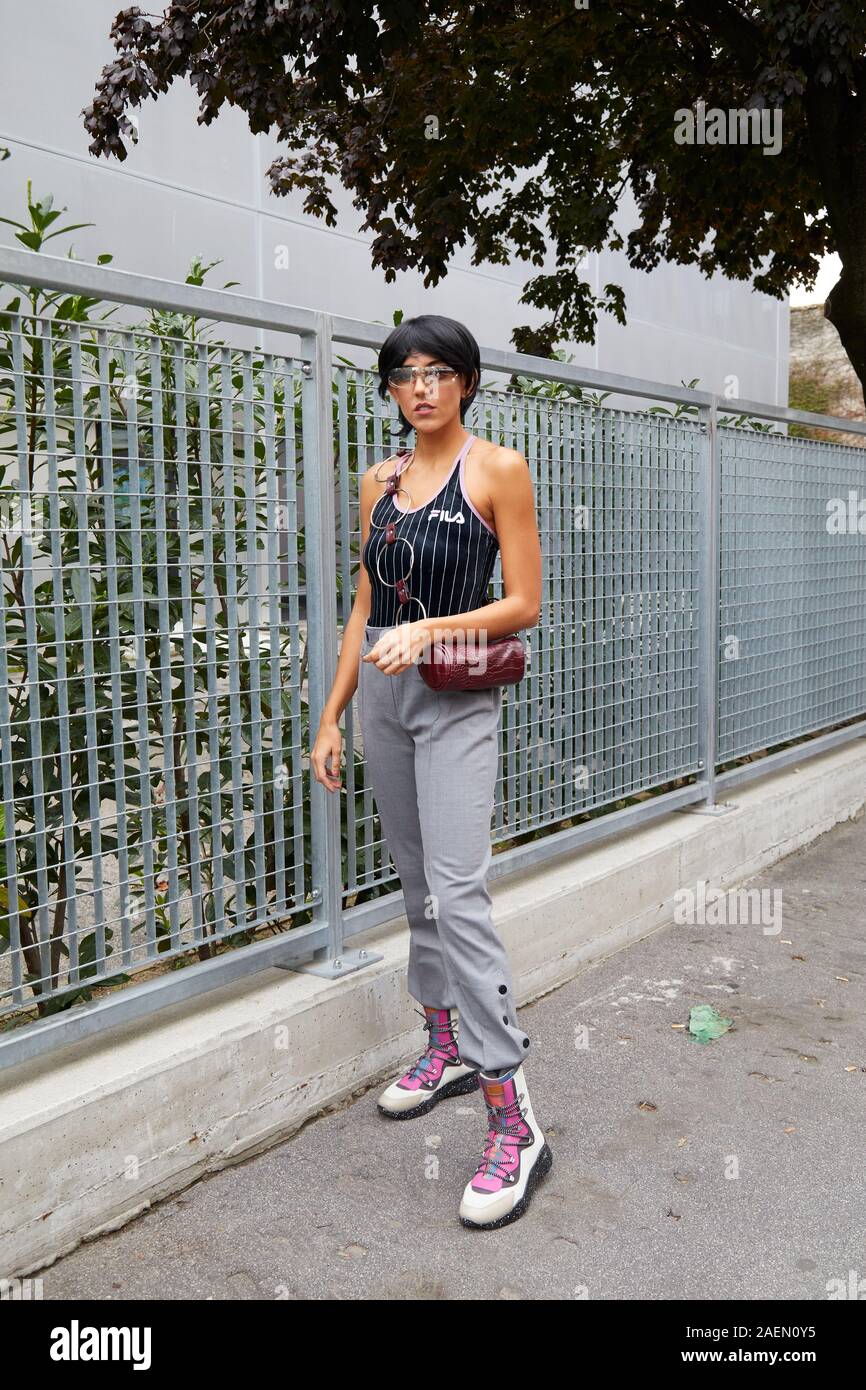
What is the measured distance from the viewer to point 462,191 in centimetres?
940

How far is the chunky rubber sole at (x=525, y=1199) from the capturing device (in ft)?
9.61

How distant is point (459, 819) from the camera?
3023 millimetres

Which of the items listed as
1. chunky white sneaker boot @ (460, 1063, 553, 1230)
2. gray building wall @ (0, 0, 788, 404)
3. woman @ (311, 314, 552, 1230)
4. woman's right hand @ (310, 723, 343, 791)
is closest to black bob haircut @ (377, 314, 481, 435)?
woman @ (311, 314, 552, 1230)

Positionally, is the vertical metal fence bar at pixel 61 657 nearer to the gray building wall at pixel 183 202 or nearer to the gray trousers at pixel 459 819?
the gray trousers at pixel 459 819

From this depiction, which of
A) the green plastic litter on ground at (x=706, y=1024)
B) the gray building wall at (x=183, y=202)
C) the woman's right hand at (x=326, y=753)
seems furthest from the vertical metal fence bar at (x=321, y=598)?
the gray building wall at (x=183, y=202)

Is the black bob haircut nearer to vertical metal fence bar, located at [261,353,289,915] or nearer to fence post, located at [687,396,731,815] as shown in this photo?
vertical metal fence bar, located at [261,353,289,915]

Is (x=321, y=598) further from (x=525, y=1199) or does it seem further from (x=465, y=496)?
(x=525, y=1199)

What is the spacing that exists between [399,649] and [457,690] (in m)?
0.38

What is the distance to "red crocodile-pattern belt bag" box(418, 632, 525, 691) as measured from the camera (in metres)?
2.94

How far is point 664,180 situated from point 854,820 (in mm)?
5141

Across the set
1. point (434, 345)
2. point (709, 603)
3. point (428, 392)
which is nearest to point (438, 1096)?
point (428, 392)

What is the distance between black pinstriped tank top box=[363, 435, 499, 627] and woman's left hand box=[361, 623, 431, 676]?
1.08 ft

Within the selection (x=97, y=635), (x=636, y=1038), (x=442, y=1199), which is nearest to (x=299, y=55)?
(x=97, y=635)

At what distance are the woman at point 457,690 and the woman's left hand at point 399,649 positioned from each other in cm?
14
